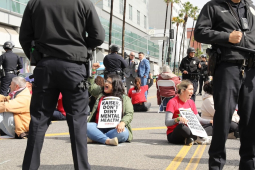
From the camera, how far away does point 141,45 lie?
249 feet

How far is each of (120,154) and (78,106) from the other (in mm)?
2038

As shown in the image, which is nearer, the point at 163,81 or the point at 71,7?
the point at 71,7

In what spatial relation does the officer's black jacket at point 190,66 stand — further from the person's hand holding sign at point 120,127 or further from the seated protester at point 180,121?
the person's hand holding sign at point 120,127

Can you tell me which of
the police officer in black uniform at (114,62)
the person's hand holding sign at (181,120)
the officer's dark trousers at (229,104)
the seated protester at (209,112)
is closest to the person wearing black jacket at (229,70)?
the officer's dark trousers at (229,104)

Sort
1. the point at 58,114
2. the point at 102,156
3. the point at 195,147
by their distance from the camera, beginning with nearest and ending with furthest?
the point at 102,156
the point at 195,147
the point at 58,114

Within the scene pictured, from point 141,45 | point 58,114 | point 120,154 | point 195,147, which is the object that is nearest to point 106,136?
point 120,154

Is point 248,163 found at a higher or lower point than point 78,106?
lower

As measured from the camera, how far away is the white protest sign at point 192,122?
6855 mm

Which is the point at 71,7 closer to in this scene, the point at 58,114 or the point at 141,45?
the point at 58,114

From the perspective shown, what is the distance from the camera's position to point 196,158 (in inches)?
229

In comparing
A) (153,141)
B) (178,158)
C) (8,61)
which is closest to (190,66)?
(8,61)

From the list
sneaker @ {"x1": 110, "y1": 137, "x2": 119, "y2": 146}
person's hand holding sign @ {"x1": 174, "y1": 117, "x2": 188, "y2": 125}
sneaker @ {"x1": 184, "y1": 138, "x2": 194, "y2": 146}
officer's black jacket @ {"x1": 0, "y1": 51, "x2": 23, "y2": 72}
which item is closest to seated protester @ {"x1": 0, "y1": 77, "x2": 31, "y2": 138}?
sneaker @ {"x1": 110, "y1": 137, "x2": 119, "y2": 146}

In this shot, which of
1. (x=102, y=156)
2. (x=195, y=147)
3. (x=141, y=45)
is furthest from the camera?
(x=141, y=45)

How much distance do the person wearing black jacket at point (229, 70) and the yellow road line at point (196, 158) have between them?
95cm
